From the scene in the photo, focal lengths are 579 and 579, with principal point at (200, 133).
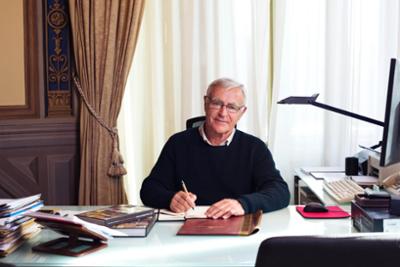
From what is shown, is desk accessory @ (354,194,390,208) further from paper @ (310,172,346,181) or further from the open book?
paper @ (310,172,346,181)

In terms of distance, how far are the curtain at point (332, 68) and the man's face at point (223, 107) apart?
1.25 m

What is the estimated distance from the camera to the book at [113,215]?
1.98m

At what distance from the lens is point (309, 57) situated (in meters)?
3.75

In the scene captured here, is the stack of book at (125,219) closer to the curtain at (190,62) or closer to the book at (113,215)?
the book at (113,215)

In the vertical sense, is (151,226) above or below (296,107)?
below

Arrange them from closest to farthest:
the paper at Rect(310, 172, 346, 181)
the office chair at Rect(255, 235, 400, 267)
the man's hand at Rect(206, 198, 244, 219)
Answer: the office chair at Rect(255, 235, 400, 267), the man's hand at Rect(206, 198, 244, 219), the paper at Rect(310, 172, 346, 181)

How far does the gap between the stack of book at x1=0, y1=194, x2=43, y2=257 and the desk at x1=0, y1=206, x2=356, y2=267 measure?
0.08ft

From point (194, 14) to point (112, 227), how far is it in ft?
6.91

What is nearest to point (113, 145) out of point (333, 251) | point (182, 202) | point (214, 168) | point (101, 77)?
point (101, 77)

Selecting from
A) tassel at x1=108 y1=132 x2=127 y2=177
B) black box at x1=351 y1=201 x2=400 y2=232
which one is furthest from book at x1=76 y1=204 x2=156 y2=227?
tassel at x1=108 y1=132 x2=127 y2=177

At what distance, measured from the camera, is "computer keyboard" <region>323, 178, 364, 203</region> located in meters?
2.47

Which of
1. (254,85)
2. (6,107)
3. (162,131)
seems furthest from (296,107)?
(6,107)

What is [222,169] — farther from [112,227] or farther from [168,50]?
[168,50]

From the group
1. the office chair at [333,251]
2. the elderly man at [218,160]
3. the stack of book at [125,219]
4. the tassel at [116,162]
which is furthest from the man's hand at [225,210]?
the tassel at [116,162]
